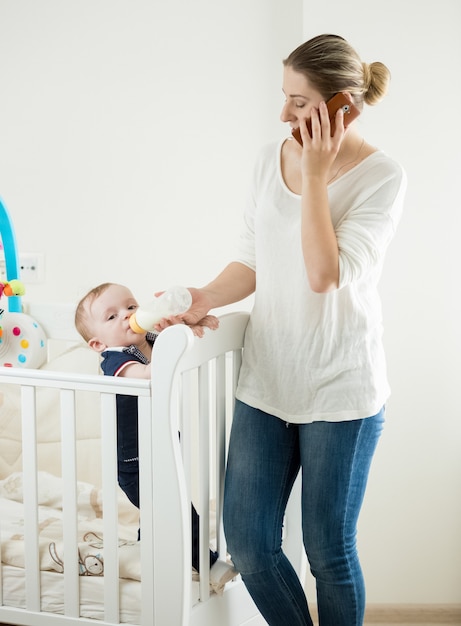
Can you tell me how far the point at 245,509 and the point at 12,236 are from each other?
0.90 metres

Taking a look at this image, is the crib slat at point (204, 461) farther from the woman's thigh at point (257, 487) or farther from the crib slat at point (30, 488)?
the crib slat at point (30, 488)

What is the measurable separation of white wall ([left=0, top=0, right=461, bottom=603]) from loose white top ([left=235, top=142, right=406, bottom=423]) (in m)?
0.81

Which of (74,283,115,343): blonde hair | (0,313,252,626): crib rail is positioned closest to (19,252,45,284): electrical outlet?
(74,283,115,343): blonde hair

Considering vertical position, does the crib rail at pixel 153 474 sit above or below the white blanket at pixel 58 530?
above

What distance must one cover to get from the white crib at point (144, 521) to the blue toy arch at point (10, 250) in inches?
19.0

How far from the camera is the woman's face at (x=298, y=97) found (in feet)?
4.50

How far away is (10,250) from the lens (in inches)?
76.0

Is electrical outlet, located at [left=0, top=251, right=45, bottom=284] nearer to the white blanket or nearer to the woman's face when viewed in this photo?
the white blanket

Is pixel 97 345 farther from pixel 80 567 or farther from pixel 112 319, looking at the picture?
pixel 80 567

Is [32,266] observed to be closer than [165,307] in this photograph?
No

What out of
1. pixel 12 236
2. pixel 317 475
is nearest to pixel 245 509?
pixel 317 475

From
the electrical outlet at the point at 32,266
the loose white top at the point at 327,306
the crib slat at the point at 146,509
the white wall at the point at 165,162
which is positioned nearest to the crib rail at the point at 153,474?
the crib slat at the point at 146,509

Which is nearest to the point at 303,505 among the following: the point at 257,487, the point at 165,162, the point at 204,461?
the point at 257,487

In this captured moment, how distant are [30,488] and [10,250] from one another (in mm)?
664
